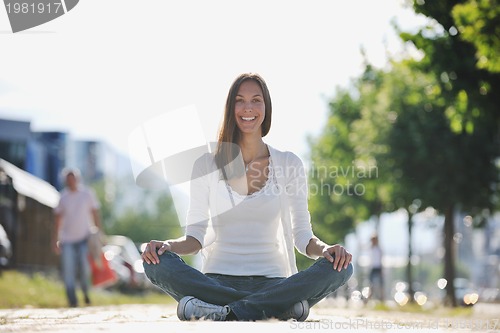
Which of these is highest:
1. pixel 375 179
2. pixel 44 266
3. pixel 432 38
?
pixel 432 38

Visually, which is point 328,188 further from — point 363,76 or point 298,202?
point 298,202

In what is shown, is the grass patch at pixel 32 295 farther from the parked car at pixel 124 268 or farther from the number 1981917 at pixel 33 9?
the parked car at pixel 124 268

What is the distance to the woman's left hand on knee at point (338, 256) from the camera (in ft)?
17.8

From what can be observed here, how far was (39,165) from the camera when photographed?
211 ft

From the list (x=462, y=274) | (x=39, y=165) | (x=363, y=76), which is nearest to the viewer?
(x=363, y=76)

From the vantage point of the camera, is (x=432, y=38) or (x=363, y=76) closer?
(x=432, y=38)

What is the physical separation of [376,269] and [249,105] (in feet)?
62.8

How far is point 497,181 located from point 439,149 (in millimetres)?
2115

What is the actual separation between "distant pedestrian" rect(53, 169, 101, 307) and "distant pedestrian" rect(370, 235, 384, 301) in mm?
11746

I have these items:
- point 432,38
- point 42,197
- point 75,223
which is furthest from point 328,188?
point 75,223

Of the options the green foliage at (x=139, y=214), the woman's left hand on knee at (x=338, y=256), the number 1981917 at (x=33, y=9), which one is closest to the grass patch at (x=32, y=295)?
the number 1981917 at (x=33, y=9)

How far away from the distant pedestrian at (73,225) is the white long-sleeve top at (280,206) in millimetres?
7917

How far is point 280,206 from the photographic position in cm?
601

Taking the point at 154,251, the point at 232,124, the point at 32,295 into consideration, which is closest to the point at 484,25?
the point at 32,295
